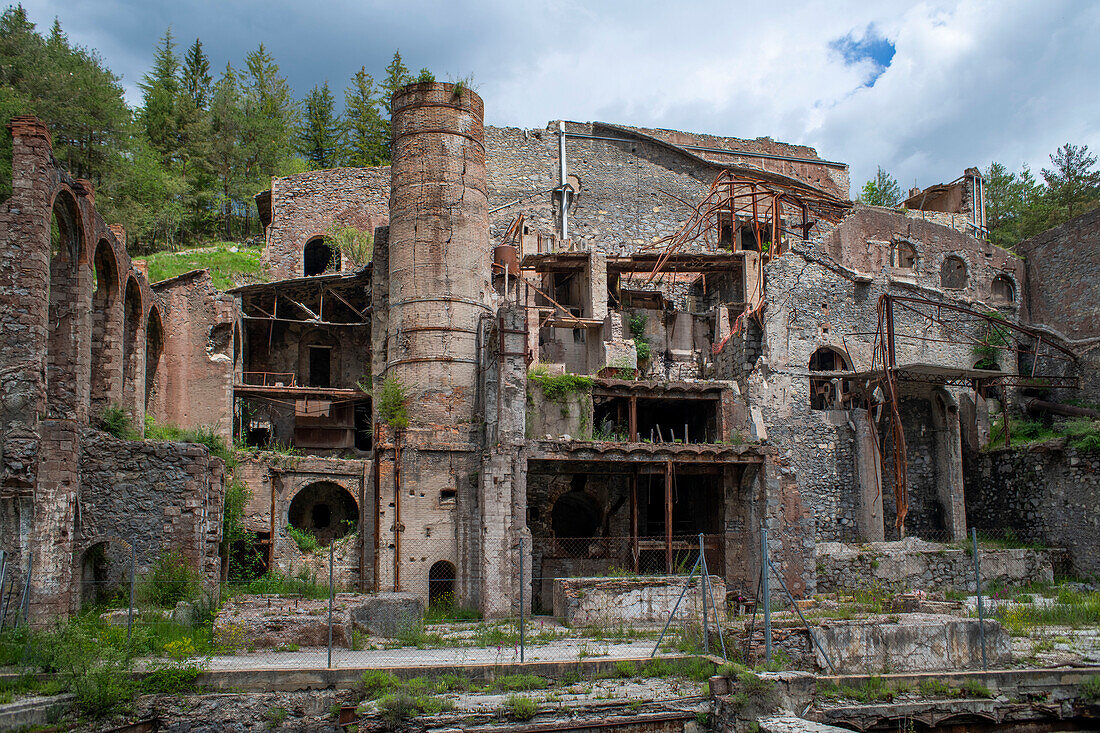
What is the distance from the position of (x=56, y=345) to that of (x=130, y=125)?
1908 centimetres

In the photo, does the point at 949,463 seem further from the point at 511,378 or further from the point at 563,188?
the point at 563,188

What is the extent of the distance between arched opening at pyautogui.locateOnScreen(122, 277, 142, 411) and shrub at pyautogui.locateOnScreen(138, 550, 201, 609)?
176 inches

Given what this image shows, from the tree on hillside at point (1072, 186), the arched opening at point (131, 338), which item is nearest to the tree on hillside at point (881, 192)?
the tree on hillside at point (1072, 186)

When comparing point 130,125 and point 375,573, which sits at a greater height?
point 130,125

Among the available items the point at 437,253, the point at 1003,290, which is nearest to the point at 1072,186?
the point at 1003,290

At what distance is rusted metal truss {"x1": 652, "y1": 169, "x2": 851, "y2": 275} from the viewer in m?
33.1

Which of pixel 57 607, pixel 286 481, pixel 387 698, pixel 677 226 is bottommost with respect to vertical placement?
pixel 387 698

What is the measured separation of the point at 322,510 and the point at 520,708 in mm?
14526

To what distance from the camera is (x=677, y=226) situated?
125 feet

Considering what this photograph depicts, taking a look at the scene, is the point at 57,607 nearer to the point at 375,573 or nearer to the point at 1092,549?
the point at 375,573

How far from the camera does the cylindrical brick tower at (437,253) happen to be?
2358cm

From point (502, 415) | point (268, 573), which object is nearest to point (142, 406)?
point (268, 573)

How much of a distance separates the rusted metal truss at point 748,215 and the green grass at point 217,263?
1488cm

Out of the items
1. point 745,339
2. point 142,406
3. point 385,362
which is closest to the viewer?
point 142,406
